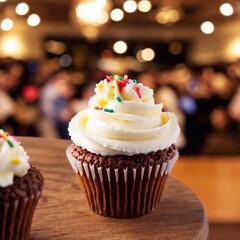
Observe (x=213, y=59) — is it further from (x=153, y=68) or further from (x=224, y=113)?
(x=224, y=113)

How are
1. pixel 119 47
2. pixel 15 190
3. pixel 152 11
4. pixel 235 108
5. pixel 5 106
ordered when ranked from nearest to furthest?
pixel 15 190, pixel 5 106, pixel 235 108, pixel 152 11, pixel 119 47

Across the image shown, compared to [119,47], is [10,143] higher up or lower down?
higher up

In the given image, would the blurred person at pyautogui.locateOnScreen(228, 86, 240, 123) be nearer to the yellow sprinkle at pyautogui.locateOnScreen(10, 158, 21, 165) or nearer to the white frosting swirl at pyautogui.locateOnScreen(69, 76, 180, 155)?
the white frosting swirl at pyautogui.locateOnScreen(69, 76, 180, 155)

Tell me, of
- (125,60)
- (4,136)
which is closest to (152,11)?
(125,60)

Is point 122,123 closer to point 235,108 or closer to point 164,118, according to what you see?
point 164,118

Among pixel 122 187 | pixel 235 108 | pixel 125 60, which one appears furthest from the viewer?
pixel 125 60

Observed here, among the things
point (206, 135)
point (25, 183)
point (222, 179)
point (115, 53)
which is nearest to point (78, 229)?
point (25, 183)

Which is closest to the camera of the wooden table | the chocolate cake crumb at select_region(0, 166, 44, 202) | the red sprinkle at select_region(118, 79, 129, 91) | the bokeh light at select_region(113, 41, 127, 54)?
the chocolate cake crumb at select_region(0, 166, 44, 202)

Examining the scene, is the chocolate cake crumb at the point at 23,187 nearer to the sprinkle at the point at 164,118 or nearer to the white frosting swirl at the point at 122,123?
the white frosting swirl at the point at 122,123

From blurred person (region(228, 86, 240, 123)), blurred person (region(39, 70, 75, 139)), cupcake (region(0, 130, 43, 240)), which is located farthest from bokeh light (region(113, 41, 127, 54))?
cupcake (region(0, 130, 43, 240))
